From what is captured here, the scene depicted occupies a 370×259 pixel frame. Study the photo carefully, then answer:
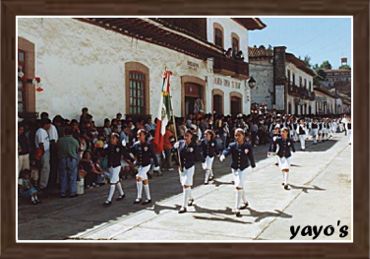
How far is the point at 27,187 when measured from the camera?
542 cm

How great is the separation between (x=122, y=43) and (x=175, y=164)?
163 cm

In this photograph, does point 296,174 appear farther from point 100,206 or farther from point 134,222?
point 100,206

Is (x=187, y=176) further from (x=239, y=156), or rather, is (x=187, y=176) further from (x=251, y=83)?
(x=251, y=83)

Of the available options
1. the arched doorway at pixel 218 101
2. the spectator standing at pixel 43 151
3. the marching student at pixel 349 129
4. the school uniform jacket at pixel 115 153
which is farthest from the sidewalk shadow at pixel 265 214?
A: the spectator standing at pixel 43 151

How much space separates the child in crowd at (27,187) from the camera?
5285 mm

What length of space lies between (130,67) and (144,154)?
44.7 inches

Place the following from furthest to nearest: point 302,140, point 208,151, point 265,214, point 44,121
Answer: point 302,140 < point 208,151 < point 44,121 < point 265,214

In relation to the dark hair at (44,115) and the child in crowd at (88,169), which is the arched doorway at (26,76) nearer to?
the dark hair at (44,115)

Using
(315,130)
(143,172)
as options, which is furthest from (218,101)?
(143,172)
